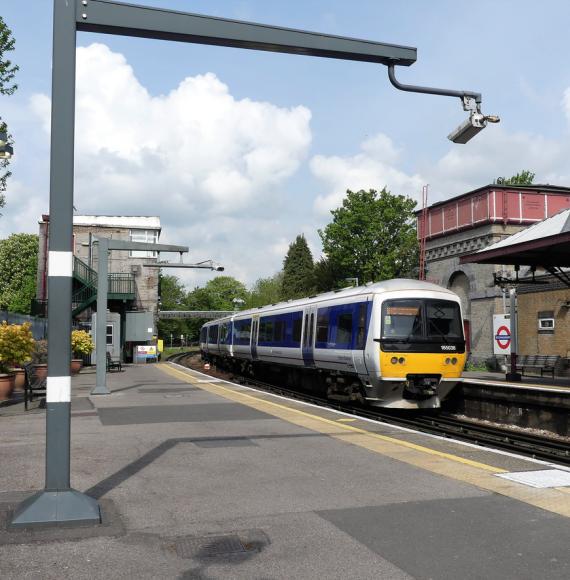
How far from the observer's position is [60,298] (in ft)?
17.1

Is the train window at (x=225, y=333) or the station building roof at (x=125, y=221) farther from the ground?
the station building roof at (x=125, y=221)

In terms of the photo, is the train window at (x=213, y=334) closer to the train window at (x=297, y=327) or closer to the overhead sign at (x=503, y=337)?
the overhead sign at (x=503, y=337)

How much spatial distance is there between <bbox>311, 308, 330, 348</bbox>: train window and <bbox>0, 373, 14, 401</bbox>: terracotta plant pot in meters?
7.51

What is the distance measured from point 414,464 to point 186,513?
10.0ft

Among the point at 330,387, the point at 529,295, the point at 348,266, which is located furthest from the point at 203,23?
the point at 348,266

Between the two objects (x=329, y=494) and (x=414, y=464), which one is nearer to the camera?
(x=329, y=494)

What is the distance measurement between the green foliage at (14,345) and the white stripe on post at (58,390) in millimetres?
10665

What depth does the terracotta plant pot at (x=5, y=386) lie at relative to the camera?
14797 millimetres

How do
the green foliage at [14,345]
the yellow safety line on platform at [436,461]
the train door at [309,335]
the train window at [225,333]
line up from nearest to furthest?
the yellow safety line on platform at [436,461]
the green foliage at [14,345]
the train door at [309,335]
the train window at [225,333]

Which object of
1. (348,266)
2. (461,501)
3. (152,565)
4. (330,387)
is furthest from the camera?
(348,266)

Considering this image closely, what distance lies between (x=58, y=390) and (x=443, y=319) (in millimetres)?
10516

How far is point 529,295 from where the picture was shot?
29156 mm

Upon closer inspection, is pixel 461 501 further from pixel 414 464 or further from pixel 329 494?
pixel 414 464

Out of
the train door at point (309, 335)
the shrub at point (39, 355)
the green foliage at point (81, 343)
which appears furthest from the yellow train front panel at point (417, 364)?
the green foliage at point (81, 343)
